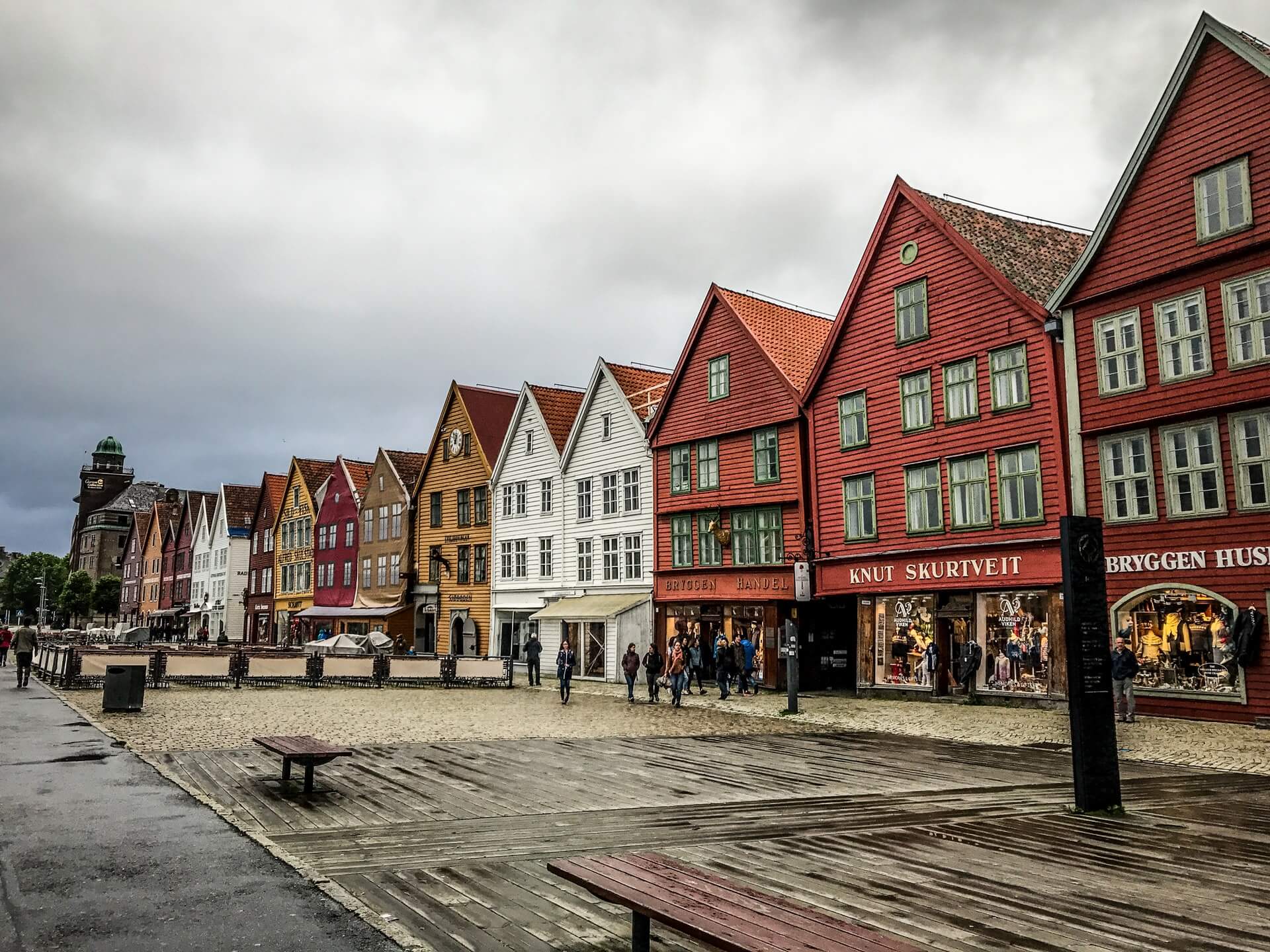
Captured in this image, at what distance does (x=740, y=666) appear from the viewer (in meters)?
29.8

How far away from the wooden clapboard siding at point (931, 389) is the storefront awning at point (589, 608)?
8.95m

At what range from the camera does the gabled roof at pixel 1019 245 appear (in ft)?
86.2

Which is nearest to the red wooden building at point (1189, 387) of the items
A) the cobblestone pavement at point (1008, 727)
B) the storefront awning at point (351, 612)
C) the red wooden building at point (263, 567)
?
the cobblestone pavement at point (1008, 727)

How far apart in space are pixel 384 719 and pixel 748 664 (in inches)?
494

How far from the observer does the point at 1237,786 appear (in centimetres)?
1230

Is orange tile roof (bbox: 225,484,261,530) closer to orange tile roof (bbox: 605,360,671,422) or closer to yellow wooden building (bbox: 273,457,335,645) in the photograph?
yellow wooden building (bbox: 273,457,335,645)

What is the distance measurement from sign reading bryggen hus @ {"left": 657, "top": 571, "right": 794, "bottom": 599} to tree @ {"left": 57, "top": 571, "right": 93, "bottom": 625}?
99.5m

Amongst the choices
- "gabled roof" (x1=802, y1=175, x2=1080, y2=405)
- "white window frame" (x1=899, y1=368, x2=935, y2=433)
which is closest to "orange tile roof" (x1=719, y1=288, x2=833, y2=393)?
"gabled roof" (x1=802, y1=175, x2=1080, y2=405)

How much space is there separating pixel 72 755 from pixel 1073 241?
96.8 ft

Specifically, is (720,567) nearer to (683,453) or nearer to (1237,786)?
(683,453)

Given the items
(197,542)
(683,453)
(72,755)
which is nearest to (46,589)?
(197,542)

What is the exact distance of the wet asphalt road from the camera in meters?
5.95

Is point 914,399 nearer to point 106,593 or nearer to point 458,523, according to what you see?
point 458,523

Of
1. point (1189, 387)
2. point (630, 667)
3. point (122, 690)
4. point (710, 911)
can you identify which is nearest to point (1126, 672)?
point (1189, 387)
